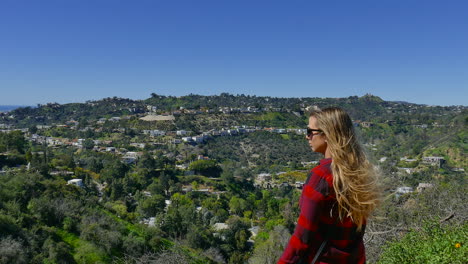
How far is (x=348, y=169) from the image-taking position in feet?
3.77

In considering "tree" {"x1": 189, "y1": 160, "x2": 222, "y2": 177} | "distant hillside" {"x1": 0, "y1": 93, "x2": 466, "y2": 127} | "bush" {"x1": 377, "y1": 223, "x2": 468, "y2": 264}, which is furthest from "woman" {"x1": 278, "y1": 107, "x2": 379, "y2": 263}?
"distant hillside" {"x1": 0, "y1": 93, "x2": 466, "y2": 127}

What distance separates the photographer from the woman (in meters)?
1.10

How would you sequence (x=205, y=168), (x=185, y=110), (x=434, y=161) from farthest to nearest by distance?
1. (x=185, y=110)
2. (x=205, y=168)
3. (x=434, y=161)

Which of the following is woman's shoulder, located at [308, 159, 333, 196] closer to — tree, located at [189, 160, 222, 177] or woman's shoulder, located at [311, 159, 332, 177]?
woman's shoulder, located at [311, 159, 332, 177]

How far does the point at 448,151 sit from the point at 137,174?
93.9 feet

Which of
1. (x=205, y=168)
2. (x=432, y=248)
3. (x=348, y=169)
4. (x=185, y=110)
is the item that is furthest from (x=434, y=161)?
(x=185, y=110)

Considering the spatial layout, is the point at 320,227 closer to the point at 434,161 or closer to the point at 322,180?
the point at 322,180

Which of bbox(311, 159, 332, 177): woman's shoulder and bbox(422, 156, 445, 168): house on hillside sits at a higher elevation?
bbox(311, 159, 332, 177): woman's shoulder

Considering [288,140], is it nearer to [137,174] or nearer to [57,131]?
[137,174]

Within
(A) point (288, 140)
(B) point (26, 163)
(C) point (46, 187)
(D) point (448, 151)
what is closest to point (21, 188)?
(C) point (46, 187)

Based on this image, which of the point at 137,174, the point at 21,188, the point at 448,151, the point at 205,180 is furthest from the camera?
the point at 448,151

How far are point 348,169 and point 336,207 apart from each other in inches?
5.2

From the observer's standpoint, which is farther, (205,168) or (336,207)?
(205,168)

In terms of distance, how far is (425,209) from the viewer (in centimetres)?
731
